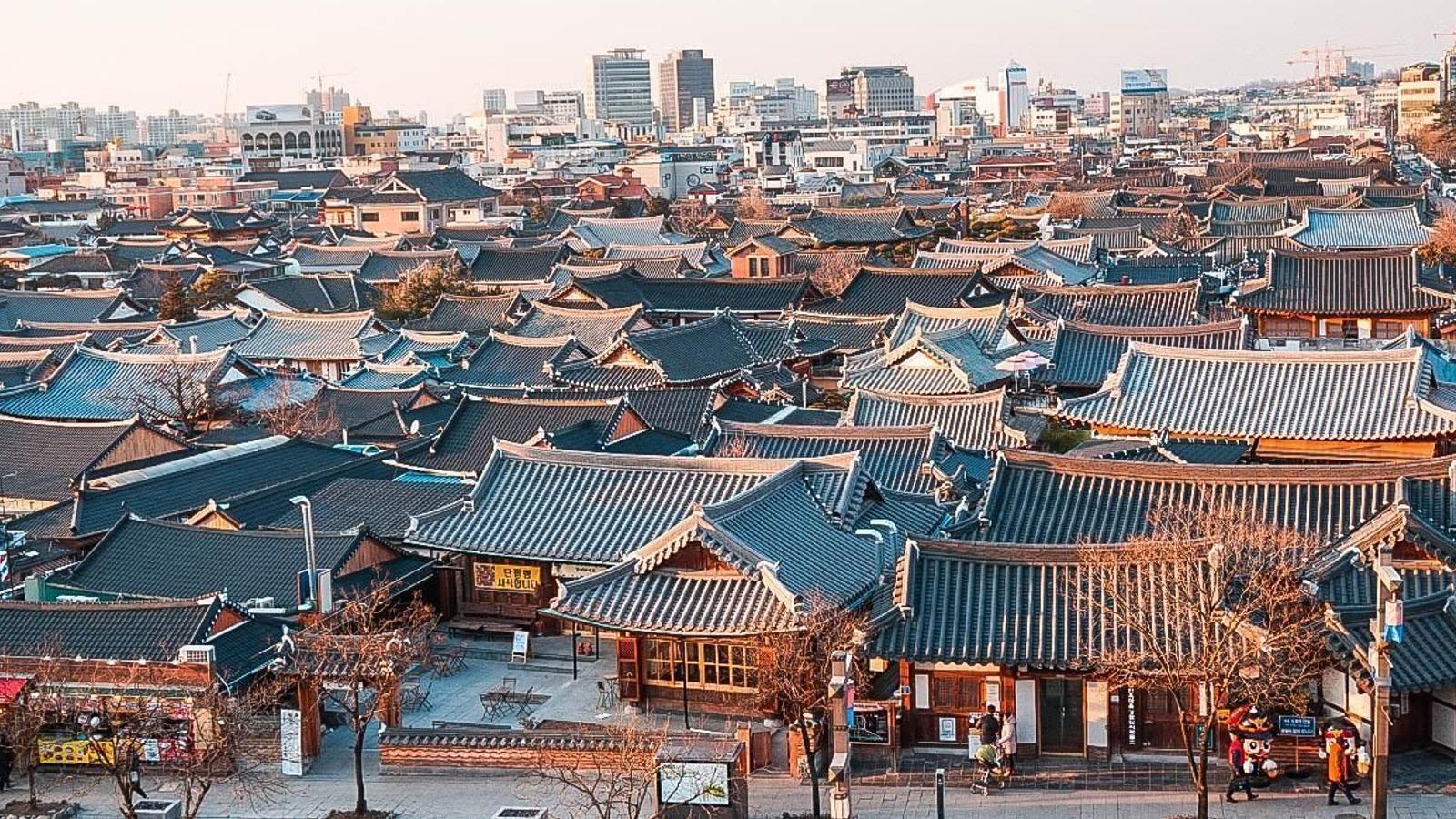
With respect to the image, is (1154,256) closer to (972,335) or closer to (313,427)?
(972,335)

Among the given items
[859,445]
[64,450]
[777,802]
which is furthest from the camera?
[64,450]

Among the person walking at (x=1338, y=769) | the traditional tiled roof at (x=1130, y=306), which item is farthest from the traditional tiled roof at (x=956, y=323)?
the person walking at (x=1338, y=769)

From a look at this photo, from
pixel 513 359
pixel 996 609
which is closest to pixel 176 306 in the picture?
pixel 513 359

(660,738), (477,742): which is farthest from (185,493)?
(660,738)

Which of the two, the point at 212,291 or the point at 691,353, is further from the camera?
the point at 212,291

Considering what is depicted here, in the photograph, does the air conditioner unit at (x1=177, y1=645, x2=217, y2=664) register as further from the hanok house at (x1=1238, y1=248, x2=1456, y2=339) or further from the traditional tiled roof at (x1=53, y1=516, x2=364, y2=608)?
the hanok house at (x1=1238, y1=248, x2=1456, y2=339)

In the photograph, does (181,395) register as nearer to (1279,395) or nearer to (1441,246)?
(1279,395)
